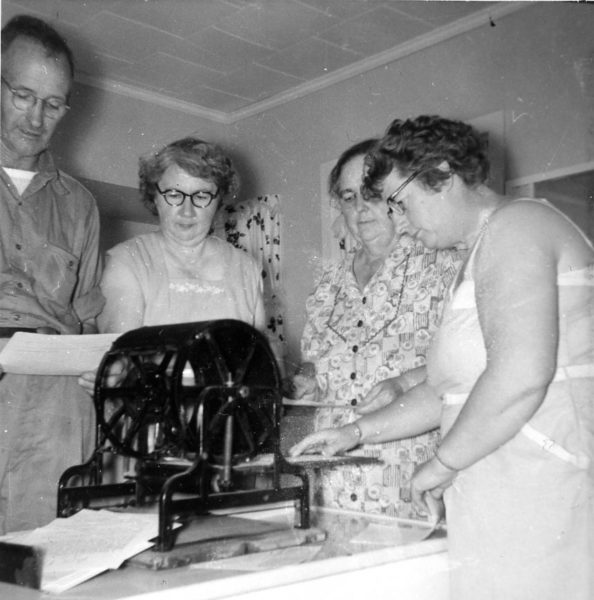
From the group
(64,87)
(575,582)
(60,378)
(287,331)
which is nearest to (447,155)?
(575,582)

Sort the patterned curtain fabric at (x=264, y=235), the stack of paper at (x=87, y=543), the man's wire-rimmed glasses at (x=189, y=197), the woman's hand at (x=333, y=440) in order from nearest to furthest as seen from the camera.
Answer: the stack of paper at (x=87, y=543) < the woman's hand at (x=333, y=440) < the man's wire-rimmed glasses at (x=189, y=197) < the patterned curtain fabric at (x=264, y=235)

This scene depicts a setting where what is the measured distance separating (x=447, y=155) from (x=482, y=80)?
1708mm

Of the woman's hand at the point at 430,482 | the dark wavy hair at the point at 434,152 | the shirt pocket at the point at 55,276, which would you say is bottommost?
the woman's hand at the point at 430,482

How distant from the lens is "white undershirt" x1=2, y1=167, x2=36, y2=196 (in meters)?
1.48

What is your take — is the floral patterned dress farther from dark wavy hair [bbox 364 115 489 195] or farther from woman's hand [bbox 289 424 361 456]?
dark wavy hair [bbox 364 115 489 195]

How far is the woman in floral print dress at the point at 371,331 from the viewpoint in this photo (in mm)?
1728

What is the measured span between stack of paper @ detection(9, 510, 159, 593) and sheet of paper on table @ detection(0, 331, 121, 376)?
30 centimetres

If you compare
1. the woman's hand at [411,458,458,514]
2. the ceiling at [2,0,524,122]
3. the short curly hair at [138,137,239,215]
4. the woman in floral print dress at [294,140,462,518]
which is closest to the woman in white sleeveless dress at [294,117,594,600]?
the woman's hand at [411,458,458,514]

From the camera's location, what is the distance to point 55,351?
3.84ft

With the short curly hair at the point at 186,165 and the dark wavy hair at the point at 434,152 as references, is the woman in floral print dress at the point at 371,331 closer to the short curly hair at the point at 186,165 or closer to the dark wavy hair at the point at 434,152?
the short curly hair at the point at 186,165

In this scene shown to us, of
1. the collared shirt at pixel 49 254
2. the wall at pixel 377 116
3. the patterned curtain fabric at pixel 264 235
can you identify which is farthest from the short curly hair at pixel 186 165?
the patterned curtain fabric at pixel 264 235

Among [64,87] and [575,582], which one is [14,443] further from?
[575,582]

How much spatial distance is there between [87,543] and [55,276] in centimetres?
79

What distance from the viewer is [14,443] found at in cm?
147
